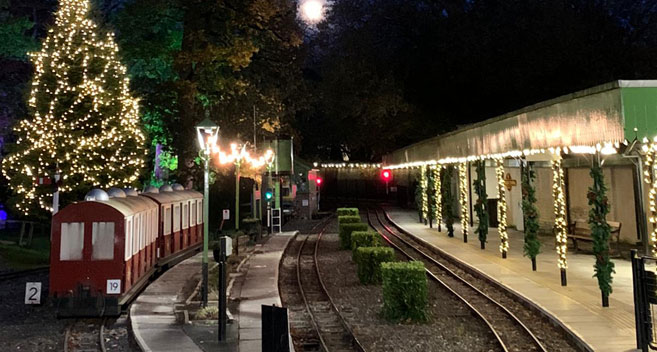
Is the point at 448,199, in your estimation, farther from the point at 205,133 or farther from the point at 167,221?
the point at 205,133

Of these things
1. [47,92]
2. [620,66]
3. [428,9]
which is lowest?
[47,92]

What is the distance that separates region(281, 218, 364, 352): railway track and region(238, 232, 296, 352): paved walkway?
48 cm

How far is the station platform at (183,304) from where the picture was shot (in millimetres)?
9242

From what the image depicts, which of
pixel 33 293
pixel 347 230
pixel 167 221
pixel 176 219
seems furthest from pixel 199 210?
pixel 33 293

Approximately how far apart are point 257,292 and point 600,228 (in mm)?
8742

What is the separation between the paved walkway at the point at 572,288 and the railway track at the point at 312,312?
174 inches

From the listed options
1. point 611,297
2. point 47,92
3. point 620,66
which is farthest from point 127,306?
point 620,66

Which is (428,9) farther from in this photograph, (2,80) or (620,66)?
(2,80)

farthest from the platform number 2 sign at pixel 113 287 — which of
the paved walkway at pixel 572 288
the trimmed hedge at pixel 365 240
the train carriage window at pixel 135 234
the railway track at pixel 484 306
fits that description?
the paved walkway at pixel 572 288

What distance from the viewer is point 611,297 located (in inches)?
462

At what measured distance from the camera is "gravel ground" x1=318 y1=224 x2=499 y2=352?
30.5 ft

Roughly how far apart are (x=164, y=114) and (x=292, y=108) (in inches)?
354

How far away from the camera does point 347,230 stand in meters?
21.5

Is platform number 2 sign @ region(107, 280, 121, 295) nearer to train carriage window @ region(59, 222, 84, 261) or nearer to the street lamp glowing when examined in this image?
train carriage window @ region(59, 222, 84, 261)
